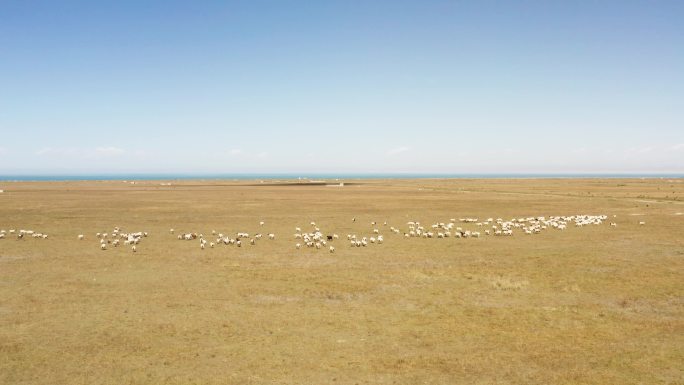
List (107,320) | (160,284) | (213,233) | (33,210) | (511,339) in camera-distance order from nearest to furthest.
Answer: (511,339)
(107,320)
(160,284)
(213,233)
(33,210)

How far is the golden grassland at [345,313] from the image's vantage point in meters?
10.6

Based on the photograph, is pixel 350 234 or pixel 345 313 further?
pixel 350 234

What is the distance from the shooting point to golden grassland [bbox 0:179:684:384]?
1055 cm

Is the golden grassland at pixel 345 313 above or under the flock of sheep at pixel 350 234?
under

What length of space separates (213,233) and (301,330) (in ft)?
65.0

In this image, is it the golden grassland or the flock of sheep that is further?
the flock of sheep

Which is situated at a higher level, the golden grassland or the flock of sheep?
the flock of sheep

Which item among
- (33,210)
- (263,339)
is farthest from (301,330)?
(33,210)

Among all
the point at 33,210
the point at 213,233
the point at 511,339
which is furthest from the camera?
the point at 33,210

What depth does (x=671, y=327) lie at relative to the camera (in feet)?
42.6

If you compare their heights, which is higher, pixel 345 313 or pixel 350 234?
pixel 350 234

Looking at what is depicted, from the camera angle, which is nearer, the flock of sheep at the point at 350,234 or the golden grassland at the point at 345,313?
the golden grassland at the point at 345,313

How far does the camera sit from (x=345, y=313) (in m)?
14.4

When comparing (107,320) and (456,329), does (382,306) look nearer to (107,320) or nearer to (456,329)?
(456,329)
